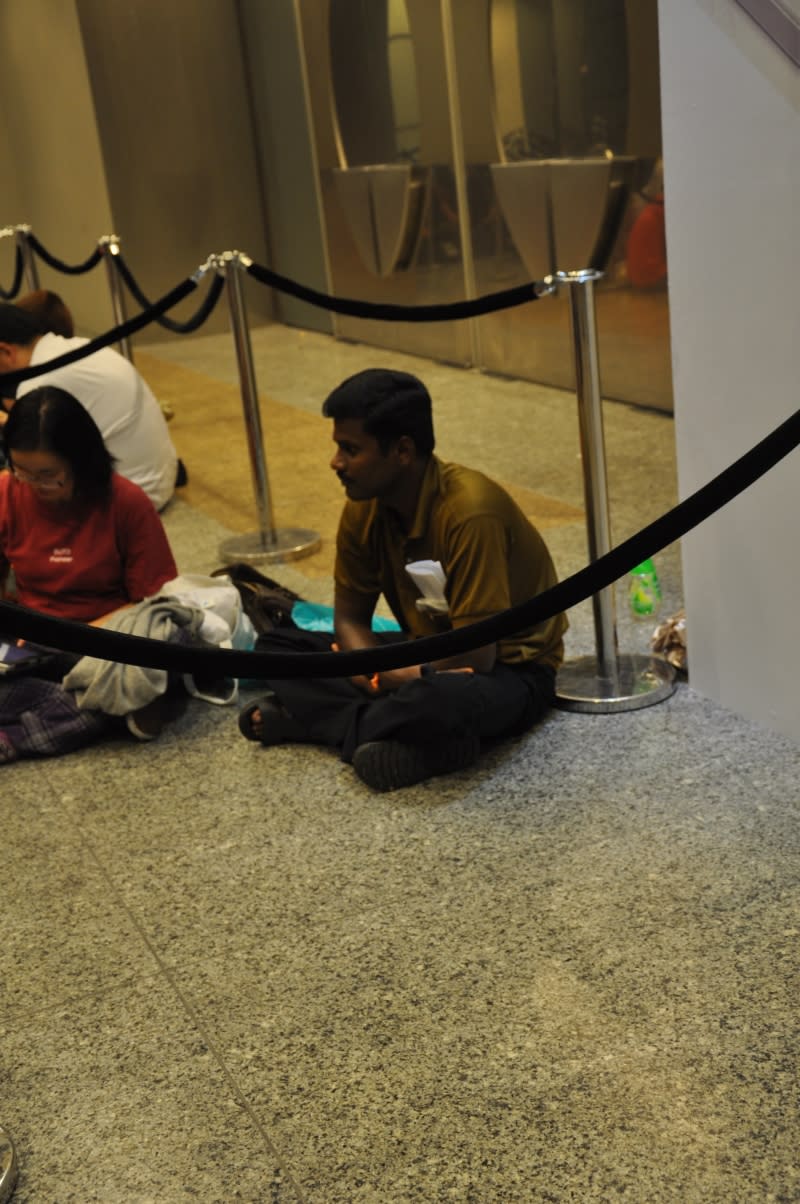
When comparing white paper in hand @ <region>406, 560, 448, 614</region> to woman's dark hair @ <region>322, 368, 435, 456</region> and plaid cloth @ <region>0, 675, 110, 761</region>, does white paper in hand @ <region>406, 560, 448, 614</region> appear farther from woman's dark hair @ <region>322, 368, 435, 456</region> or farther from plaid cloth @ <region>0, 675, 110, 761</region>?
plaid cloth @ <region>0, 675, 110, 761</region>

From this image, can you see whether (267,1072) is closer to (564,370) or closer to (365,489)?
(365,489)

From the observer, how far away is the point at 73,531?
14.1 ft

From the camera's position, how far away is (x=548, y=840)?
10.6 ft

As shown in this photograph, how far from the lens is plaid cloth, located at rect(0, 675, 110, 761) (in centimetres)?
401

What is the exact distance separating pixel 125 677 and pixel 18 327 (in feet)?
8.29

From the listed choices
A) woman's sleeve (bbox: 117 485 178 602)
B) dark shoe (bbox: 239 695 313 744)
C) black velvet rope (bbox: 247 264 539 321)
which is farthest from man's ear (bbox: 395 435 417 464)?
woman's sleeve (bbox: 117 485 178 602)

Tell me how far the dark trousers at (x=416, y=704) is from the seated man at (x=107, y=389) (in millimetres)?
2352

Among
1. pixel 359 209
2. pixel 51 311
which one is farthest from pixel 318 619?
pixel 359 209

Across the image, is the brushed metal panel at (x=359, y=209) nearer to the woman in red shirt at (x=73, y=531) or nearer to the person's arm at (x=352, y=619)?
the woman in red shirt at (x=73, y=531)

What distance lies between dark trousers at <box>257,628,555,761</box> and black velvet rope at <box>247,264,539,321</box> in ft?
3.55

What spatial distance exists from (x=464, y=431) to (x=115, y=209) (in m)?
6.15

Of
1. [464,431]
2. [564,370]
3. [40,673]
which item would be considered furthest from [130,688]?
[564,370]

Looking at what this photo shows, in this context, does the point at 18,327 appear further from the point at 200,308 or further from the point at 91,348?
the point at 200,308

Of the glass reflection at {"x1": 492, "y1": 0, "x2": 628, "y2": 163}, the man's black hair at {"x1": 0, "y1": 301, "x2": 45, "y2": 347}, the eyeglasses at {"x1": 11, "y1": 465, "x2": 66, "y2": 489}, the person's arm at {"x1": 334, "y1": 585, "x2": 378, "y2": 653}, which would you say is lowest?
the person's arm at {"x1": 334, "y1": 585, "x2": 378, "y2": 653}
